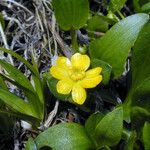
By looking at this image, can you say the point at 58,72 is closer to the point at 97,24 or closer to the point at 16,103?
the point at 16,103

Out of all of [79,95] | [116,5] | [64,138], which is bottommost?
[64,138]

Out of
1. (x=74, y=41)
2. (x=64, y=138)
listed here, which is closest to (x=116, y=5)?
(x=74, y=41)

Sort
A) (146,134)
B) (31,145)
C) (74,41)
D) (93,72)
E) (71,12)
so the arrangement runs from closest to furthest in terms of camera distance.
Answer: (146,134)
(31,145)
(93,72)
(71,12)
(74,41)

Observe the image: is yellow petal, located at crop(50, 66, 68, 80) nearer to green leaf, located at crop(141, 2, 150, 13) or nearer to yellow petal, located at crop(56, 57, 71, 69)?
yellow petal, located at crop(56, 57, 71, 69)

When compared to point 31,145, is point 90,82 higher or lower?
higher

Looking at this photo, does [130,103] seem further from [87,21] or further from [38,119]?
[87,21]

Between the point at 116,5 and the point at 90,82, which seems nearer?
the point at 90,82

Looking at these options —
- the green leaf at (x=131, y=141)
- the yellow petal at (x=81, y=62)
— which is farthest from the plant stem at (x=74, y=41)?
the green leaf at (x=131, y=141)

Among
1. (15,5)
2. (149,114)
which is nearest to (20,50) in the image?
(15,5)
